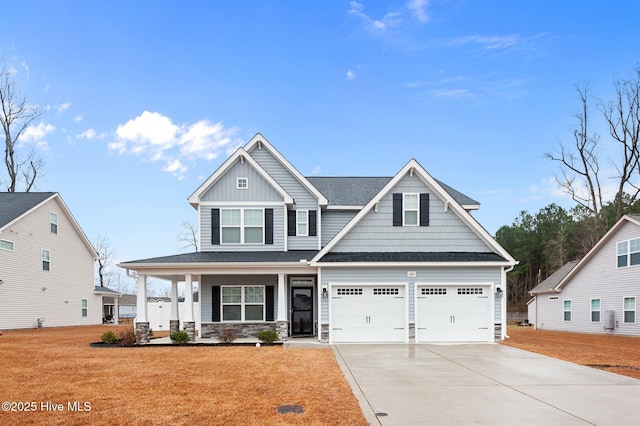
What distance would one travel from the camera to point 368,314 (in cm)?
1883

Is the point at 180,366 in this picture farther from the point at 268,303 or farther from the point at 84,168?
the point at 84,168

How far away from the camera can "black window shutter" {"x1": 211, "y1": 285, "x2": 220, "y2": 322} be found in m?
20.7

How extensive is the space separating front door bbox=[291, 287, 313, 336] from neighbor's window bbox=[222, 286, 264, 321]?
1444 millimetres

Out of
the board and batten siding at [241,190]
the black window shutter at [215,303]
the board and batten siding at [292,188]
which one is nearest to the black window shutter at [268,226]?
the board and batten siding at [241,190]

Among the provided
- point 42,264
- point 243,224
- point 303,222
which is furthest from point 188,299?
point 42,264

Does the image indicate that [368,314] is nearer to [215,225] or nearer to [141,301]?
[215,225]

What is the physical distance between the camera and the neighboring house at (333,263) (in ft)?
61.5

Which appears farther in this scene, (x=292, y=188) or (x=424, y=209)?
(x=292, y=188)

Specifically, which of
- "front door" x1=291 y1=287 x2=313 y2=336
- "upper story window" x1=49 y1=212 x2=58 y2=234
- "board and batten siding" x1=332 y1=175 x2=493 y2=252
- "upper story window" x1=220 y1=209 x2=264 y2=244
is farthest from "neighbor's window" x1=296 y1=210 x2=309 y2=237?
"upper story window" x1=49 y1=212 x2=58 y2=234

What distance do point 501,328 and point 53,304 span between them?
26.5 metres

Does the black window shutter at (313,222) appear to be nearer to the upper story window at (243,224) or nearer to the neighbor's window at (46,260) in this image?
the upper story window at (243,224)

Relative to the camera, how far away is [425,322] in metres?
18.9

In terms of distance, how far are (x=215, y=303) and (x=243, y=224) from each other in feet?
11.5

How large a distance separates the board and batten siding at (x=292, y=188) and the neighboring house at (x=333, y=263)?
0.15 feet
